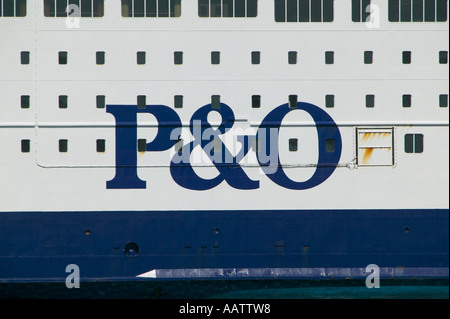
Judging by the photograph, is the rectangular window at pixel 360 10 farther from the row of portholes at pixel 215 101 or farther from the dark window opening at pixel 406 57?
the row of portholes at pixel 215 101

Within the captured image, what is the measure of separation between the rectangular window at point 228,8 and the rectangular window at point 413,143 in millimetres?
3576

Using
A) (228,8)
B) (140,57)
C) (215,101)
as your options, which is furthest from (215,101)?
(228,8)

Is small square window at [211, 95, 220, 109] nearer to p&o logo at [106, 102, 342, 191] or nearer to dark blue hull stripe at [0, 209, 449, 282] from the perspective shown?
p&o logo at [106, 102, 342, 191]

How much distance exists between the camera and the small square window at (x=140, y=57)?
33.2ft

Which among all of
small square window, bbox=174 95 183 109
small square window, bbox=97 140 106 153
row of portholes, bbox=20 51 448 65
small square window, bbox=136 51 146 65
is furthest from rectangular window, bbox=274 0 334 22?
small square window, bbox=97 140 106 153

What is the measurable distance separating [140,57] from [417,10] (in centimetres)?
513

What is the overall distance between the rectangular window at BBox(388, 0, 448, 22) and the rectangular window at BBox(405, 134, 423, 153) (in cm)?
213

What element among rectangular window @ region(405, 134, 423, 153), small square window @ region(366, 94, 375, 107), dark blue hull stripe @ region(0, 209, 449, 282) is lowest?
dark blue hull stripe @ region(0, 209, 449, 282)

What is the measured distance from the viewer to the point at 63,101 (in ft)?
33.1

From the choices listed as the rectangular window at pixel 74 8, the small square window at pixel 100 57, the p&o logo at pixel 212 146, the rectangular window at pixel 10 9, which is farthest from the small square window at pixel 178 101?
the rectangular window at pixel 10 9

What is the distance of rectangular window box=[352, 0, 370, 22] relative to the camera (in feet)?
33.6

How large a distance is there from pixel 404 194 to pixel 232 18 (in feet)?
14.6

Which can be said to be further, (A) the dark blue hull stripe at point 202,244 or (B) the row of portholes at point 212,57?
(B) the row of portholes at point 212,57

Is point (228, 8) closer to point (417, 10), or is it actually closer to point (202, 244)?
point (417, 10)
